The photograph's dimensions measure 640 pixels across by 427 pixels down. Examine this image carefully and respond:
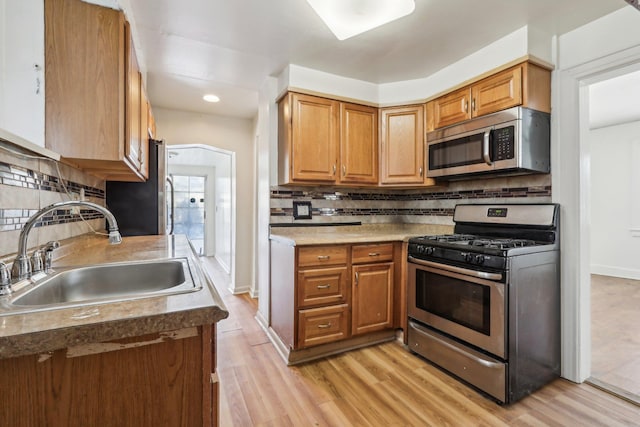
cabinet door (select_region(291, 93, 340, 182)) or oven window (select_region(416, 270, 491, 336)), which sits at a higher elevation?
cabinet door (select_region(291, 93, 340, 182))

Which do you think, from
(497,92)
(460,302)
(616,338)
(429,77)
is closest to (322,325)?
(460,302)

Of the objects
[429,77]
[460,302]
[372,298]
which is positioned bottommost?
[372,298]

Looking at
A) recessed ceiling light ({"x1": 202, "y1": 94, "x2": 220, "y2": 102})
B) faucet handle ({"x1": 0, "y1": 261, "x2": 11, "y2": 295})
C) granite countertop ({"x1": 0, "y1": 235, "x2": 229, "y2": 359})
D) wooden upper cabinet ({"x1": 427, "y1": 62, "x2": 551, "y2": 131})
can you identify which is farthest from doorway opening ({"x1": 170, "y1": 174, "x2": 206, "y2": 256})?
granite countertop ({"x1": 0, "y1": 235, "x2": 229, "y2": 359})

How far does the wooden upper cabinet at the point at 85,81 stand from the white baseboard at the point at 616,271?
6.49 meters

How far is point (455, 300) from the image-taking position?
2055mm

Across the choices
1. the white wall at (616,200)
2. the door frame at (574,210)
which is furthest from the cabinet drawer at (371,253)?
the white wall at (616,200)

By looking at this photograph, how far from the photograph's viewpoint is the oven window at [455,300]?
1.87m

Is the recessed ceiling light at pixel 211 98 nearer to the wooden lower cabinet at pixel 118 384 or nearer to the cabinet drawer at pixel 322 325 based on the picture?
the cabinet drawer at pixel 322 325

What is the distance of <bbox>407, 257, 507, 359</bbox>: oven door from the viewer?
1.79 m

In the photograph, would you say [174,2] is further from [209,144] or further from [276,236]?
[209,144]

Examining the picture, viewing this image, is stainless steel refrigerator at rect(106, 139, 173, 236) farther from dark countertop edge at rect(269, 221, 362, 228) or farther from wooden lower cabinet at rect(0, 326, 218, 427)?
wooden lower cabinet at rect(0, 326, 218, 427)

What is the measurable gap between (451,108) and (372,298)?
168cm

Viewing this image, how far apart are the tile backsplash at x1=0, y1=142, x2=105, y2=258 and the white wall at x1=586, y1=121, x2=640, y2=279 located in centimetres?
662

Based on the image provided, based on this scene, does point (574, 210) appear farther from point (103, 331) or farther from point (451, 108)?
point (103, 331)
